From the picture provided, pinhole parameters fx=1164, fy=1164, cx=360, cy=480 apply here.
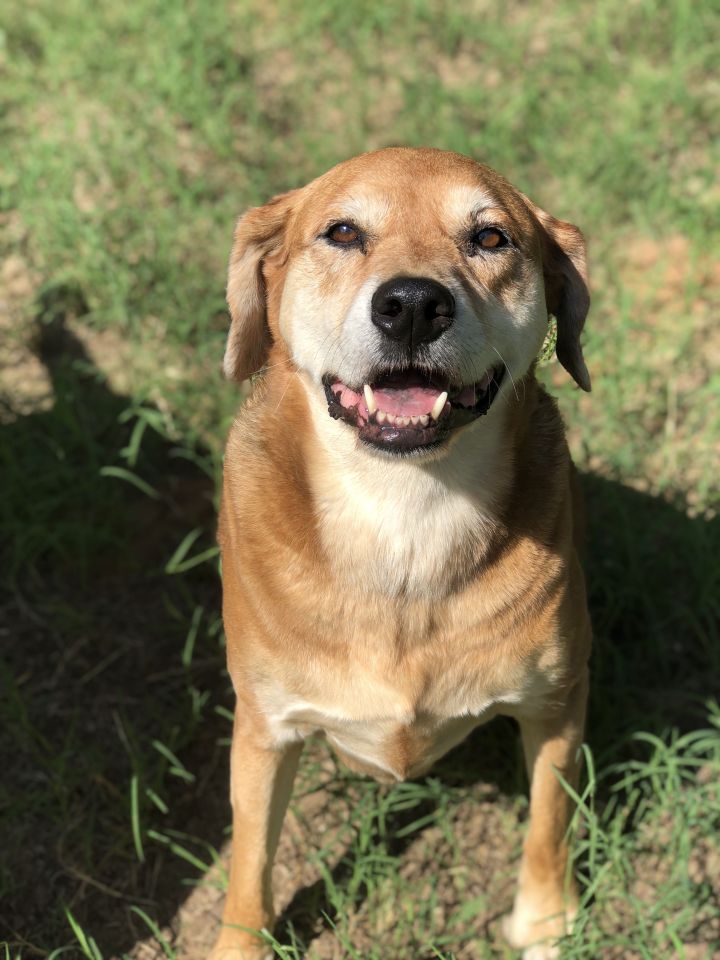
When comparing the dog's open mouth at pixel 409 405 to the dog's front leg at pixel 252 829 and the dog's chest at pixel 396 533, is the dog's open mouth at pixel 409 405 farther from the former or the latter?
the dog's front leg at pixel 252 829

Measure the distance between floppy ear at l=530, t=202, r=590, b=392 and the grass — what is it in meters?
1.08

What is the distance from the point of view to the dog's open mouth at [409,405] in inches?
91.8

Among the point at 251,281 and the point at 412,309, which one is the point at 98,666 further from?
the point at 412,309

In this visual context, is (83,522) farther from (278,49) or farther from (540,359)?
(278,49)

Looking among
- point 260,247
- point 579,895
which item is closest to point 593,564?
point 579,895

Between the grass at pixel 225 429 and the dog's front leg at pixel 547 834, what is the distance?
0.23 feet

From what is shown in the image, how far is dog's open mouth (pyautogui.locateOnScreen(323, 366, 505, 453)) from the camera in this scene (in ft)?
7.65

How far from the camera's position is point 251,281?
8.91ft

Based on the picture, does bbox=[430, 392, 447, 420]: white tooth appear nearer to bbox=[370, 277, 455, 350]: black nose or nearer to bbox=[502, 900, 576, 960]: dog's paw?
bbox=[370, 277, 455, 350]: black nose

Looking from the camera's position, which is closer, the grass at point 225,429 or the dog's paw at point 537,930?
the dog's paw at point 537,930

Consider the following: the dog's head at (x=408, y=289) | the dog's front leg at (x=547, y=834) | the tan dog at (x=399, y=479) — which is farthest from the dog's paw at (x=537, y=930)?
the dog's head at (x=408, y=289)

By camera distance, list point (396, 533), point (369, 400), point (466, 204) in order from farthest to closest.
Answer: point (396, 533), point (466, 204), point (369, 400)

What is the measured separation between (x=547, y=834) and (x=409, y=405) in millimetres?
1228

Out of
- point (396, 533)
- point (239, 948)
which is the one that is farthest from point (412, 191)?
point (239, 948)
